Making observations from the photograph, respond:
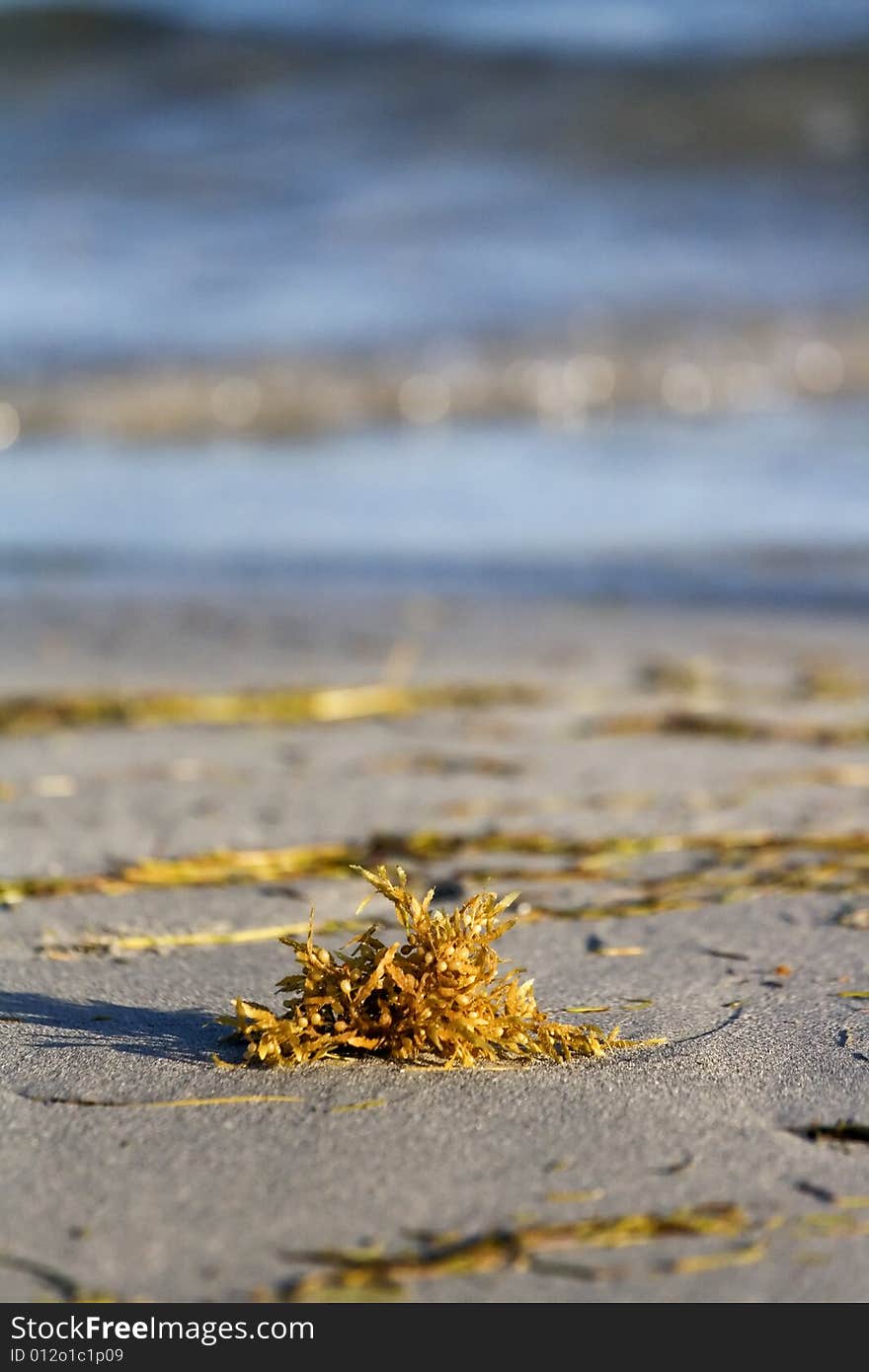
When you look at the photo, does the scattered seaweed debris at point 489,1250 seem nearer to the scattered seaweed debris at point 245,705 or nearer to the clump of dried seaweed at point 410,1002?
the clump of dried seaweed at point 410,1002

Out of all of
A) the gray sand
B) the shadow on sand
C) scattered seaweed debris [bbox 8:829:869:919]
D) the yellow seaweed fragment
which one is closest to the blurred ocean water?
the gray sand

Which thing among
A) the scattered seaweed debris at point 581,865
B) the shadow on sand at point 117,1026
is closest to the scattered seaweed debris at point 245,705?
the scattered seaweed debris at point 581,865

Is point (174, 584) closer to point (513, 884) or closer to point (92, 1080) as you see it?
point (513, 884)

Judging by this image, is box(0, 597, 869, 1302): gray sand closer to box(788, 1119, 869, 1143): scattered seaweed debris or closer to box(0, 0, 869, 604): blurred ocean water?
box(788, 1119, 869, 1143): scattered seaweed debris

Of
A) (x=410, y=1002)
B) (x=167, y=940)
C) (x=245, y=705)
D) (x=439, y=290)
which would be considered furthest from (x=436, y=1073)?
(x=439, y=290)

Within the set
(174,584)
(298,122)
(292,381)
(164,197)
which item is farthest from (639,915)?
(298,122)

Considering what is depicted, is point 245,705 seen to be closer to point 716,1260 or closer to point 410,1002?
point 410,1002
